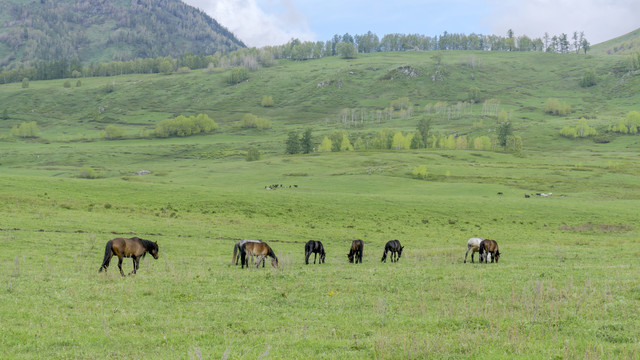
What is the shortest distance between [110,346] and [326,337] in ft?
18.7

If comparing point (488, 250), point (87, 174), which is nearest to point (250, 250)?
point (488, 250)

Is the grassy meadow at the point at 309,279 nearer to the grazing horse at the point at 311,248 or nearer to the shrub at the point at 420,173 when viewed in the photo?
the grazing horse at the point at 311,248

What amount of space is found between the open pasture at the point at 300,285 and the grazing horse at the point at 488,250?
1.22 m

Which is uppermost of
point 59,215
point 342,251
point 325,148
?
point 325,148

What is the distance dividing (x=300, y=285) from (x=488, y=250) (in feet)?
50.7

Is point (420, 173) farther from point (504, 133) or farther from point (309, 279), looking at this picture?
point (309, 279)

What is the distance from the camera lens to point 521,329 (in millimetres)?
11922

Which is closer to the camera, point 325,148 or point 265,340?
point 265,340

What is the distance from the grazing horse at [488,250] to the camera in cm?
2827

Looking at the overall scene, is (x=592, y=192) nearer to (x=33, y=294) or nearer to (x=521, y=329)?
(x=521, y=329)

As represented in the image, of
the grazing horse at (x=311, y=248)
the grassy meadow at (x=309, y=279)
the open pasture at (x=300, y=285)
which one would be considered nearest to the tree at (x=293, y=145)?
the grassy meadow at (x=309, y=279)

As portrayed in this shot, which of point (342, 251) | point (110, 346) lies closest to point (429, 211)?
point (342, 251)

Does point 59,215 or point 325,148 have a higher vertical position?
point 325,148

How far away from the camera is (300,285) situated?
62.0 feet
